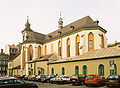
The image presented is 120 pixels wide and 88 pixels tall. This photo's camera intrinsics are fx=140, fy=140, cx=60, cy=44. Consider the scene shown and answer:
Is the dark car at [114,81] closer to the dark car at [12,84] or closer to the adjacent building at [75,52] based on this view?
the adjacent building at [75,52]

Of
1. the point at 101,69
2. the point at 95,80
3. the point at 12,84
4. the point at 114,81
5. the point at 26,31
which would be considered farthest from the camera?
the point at 26,31

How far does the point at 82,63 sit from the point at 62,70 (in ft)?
20.9

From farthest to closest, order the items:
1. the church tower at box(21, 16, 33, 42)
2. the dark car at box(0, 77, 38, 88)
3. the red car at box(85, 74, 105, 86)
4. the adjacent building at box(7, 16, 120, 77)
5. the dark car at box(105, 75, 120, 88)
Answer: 1. the church tower at box(21, 16, 33, 42)
2. the adjacent building at box(7, 16, 120, 77)
3. the red car at box(85, 74, 105, 86)
4. the dark car at box(105, 75, 120, 88)
5. the dark car at box(0, 77, 38, 88)

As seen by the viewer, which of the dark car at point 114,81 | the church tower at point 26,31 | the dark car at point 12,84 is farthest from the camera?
the church tower at point 26,31

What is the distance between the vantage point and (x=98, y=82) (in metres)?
15.8

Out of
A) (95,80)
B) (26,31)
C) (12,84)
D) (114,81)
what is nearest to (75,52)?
(95,80)

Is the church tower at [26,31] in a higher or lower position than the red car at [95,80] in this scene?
higher

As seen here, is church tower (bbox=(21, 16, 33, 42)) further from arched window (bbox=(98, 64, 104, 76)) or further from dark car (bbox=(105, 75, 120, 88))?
dark car (bbox=(105, 75, 120, 88))

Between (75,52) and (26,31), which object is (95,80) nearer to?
(75,52)

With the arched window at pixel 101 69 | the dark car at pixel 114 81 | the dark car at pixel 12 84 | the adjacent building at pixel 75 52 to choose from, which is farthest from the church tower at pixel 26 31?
the dark car at pixel 12 84

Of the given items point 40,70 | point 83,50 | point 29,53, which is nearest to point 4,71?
point 29,53

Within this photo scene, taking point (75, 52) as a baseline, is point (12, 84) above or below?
below

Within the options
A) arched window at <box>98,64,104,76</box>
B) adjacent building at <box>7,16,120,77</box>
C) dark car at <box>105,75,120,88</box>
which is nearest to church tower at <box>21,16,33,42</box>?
adjacent building at <box>7,16,120,77</box>

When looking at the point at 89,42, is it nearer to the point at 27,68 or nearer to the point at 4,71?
the point at 27,68
